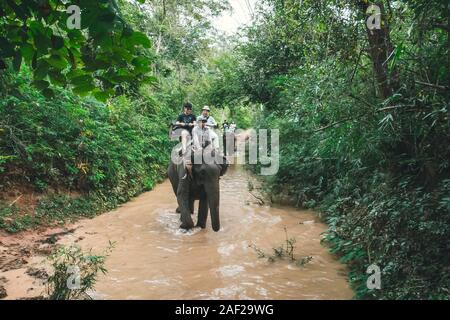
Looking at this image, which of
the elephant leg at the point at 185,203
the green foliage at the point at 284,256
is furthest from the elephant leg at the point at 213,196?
the green foliage at the point at 284,256

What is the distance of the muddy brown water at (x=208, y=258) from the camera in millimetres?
4434

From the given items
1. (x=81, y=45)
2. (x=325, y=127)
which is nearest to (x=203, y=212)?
(x=325, y=127)

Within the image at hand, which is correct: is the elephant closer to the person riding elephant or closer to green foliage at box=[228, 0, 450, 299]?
the person riding elephant

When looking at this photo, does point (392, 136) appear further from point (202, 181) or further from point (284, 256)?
point (202, 181)

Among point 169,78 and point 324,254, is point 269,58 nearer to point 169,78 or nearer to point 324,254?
point 169,78

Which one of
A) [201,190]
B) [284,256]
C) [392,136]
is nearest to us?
[392,136]

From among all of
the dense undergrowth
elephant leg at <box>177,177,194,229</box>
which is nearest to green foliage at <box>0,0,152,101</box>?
the dense undergrowth

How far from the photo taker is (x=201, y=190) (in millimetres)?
7270

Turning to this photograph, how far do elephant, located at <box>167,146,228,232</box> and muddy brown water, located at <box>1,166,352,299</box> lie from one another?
249mm

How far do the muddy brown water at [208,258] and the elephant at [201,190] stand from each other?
0.25m

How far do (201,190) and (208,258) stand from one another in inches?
73.1

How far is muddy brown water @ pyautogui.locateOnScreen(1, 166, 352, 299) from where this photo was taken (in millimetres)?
4434

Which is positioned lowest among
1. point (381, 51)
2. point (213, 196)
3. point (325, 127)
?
point (213, 196)

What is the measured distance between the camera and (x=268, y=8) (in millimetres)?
12391
